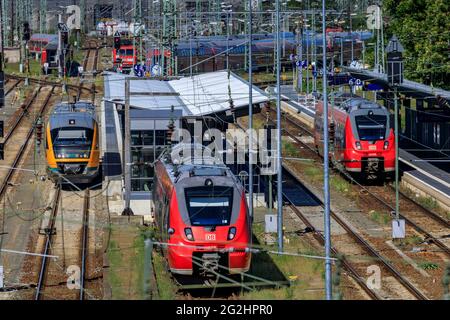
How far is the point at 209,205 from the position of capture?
21.8m

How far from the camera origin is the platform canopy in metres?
36.4

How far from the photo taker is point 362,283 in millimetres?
24078

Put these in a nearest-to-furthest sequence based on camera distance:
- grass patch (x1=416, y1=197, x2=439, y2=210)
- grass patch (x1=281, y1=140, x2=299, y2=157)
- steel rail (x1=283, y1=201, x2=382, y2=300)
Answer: steel rail (x1=283, y1=201, x2=382, y2=300), grass patch (x1=416, y1=197, x2=439, y2=210), grass patch (x1=281, y1=140, x2=299, y2=157)

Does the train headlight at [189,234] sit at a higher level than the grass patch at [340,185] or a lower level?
higher

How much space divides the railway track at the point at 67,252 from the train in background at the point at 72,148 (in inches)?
33.2

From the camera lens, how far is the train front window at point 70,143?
36656 mm

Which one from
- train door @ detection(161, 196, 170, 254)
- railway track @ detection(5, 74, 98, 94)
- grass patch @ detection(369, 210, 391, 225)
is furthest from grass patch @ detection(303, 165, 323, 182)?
railway track @ detection(5, 74, 98, 94)

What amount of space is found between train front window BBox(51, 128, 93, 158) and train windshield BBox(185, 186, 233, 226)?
15299 millimetres

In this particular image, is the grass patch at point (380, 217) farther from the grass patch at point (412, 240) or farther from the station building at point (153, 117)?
the station building at point (153, 117)

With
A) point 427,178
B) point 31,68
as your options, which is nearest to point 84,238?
point 427,178

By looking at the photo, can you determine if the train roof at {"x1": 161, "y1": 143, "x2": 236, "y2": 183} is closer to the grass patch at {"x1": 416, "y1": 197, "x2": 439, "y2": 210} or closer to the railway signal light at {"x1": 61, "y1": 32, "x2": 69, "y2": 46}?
the grass patch at {"x1": 416, "y1": 197, "x2": 439, "y2": 210}

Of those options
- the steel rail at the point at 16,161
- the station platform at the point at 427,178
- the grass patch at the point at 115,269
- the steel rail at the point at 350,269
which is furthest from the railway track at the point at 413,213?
the steel rail at the point at 16,161
